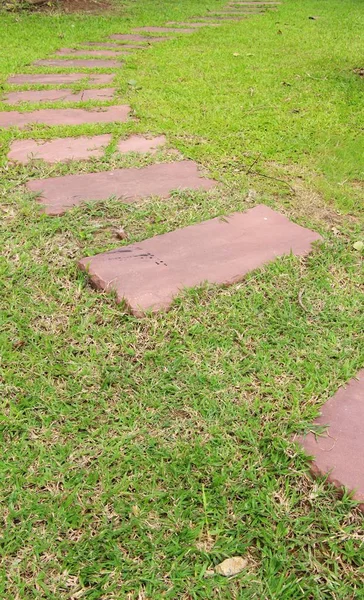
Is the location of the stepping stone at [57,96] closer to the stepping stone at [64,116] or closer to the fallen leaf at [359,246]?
the stepping stone at [64,116]

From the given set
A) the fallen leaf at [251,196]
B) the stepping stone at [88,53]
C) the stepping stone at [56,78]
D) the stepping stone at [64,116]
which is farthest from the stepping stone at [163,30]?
the fallen leaf at [251,196]

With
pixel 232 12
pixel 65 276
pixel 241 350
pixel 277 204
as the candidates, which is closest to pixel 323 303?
pixel 241 350

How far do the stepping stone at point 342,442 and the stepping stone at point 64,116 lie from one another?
227 cm

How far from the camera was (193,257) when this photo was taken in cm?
182

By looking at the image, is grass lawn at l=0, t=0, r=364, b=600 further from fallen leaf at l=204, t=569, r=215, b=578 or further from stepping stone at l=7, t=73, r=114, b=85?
stepping stone at l=7, t=73, r=114, b=85

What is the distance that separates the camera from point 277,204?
223 centimetres

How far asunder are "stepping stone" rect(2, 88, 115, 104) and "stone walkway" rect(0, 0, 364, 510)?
0.12 m

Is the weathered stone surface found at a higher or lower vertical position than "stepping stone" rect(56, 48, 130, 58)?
lower

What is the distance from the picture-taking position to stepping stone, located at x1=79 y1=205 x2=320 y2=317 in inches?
65.6

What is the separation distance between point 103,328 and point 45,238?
1.81 feet

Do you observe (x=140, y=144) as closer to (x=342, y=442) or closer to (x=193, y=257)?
(x=193, y=257)

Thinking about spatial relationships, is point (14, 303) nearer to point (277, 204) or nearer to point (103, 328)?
point (103, 328)

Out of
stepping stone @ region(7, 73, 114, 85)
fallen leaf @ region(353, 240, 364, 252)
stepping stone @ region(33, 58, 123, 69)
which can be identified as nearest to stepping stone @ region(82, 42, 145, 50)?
stepping stone @ region(33, 58, 123, 69)

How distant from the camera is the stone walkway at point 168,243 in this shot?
126 centimetres
